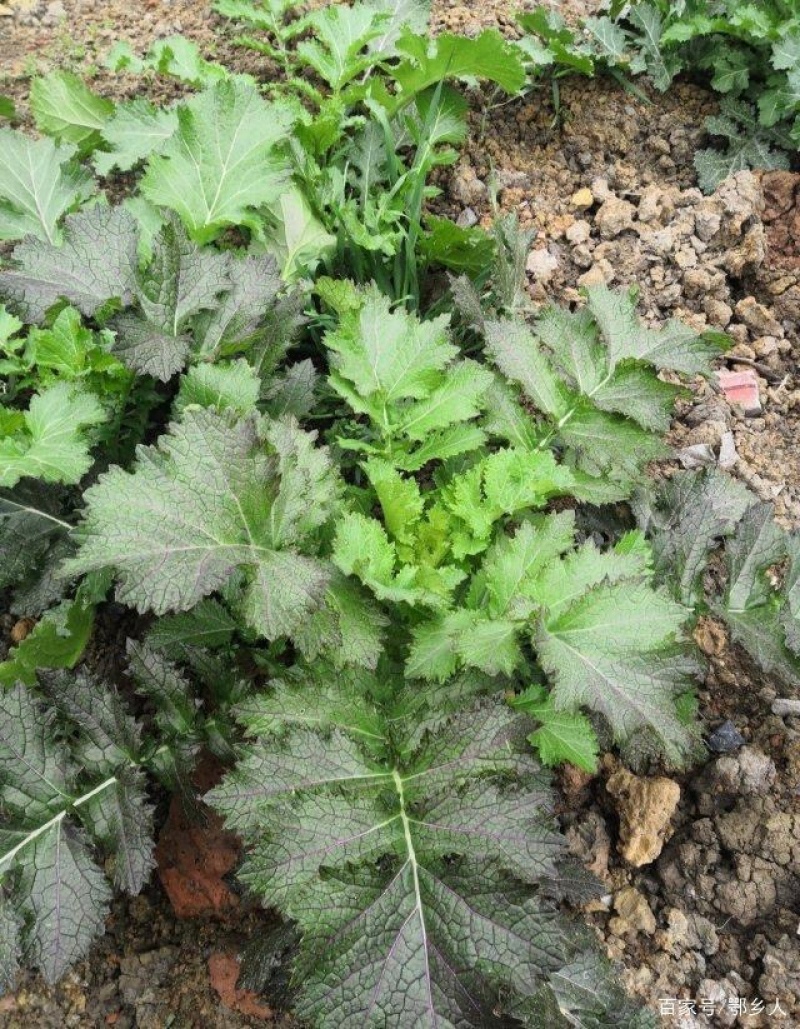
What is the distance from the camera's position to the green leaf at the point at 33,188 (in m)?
2.47

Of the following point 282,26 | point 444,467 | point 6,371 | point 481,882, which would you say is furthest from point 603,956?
point 282,26

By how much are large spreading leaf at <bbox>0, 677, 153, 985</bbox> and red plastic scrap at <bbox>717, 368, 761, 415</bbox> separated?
6.52ft

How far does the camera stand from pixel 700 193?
3.01 metres

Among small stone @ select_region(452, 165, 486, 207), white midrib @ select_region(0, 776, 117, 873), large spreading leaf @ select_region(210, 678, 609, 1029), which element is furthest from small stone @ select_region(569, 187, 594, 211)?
white midrib @ select_region(0, 776, 117, 873)

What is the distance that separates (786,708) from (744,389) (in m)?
1.00

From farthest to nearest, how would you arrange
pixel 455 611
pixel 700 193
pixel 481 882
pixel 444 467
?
pixel 700 193, pixel 444 467, pixel 455 611, pixel 481 882

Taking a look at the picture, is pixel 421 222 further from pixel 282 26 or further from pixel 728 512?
pixel 728 512

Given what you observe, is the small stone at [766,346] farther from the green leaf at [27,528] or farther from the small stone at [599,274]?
the green leaf at [27,528]

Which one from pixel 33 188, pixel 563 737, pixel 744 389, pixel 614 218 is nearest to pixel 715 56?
pixel 614 218

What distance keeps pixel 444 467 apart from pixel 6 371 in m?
1.21

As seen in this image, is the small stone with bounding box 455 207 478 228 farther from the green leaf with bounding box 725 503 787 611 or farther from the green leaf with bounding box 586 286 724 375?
the green leaf with bounding box 725 503 787 611

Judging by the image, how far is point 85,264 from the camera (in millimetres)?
2049

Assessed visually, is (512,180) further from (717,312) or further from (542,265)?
(717,312)

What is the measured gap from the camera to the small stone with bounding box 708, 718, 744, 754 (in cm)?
227
